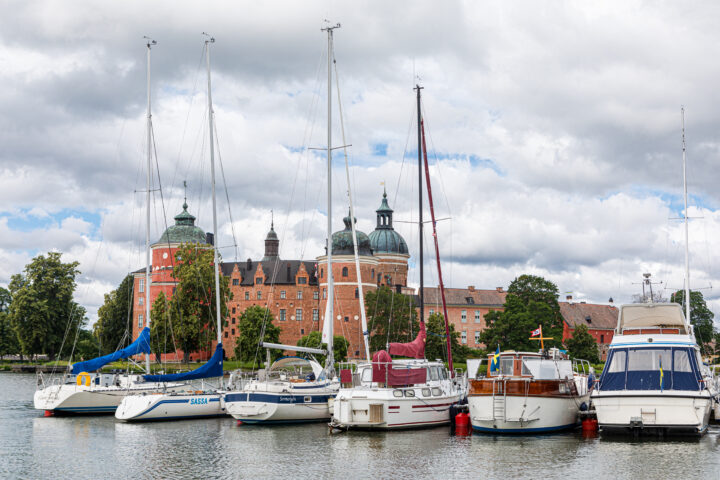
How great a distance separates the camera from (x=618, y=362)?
30531 millimetres

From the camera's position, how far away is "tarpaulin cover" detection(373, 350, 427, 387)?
33094 mm

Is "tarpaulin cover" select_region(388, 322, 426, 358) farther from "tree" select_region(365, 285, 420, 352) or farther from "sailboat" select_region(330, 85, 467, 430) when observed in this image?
"tree" select_region(365, 285, 420, 352)

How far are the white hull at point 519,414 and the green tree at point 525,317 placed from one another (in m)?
45.7

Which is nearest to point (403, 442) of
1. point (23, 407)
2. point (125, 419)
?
point (125, 419)

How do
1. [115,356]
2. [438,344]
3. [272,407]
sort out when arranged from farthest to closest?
[438,344] < [115,356] < [272,407]

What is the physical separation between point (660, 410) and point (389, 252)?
86795 millimetres

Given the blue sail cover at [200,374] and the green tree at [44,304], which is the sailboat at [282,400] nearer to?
the blue sail cover at [200,374]

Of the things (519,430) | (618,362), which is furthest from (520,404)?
(618,362)

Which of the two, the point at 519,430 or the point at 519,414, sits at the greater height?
the point at 519,414

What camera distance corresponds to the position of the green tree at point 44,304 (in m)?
91.2

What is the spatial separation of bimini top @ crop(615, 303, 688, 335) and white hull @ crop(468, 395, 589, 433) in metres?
5.66

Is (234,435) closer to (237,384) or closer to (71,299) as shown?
(237,384)

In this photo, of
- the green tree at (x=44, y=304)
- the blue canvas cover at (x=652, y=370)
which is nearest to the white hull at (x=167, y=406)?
the blue canvas cover at (x=652, y=370)

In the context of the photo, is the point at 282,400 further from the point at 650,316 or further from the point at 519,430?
the point at 650,316
